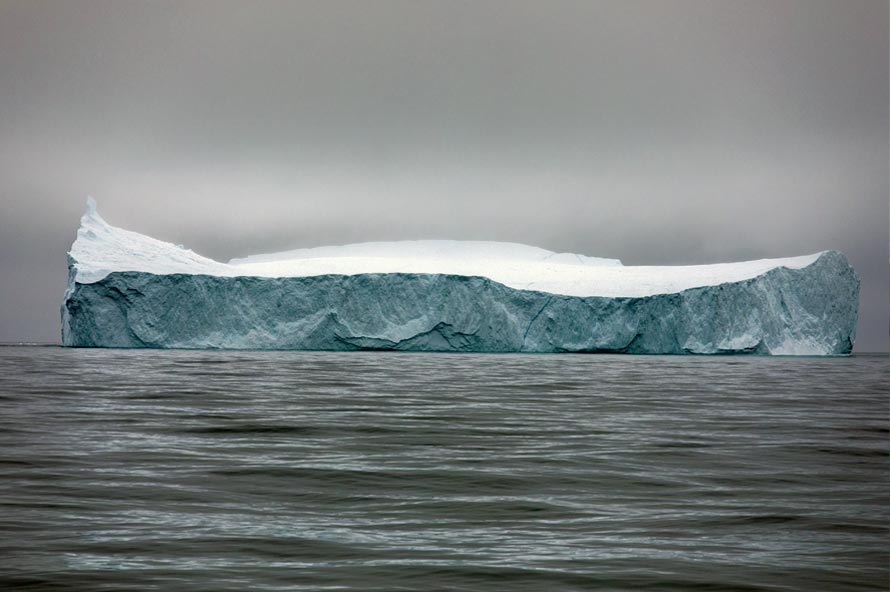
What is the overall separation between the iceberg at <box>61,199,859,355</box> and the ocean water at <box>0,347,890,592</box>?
1906 cm

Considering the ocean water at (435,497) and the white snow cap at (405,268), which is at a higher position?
the white snow cap at (405,268)

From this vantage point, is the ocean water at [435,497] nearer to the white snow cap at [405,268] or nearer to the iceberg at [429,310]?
the iceberg at [429,310]

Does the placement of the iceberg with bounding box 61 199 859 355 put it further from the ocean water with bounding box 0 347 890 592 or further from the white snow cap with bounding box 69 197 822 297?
the ocean water with bounding box 0 347 890 592

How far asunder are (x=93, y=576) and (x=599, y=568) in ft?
5.56

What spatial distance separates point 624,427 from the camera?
24.9ft

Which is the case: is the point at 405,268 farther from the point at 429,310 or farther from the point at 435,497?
the point at 435,497

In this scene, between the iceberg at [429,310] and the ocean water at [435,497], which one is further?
the iceberg at [429,310]

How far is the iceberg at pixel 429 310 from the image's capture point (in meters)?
27.9

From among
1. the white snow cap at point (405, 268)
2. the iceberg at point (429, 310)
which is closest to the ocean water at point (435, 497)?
the iceberg at point (429, 310)

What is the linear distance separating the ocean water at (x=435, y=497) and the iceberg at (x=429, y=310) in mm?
19064

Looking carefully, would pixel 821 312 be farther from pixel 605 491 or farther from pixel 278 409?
pixel 605 491

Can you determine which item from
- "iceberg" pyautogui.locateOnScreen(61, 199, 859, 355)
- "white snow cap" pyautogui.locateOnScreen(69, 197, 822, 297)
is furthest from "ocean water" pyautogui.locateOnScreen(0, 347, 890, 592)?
"white snow cap" pyautogui.locateOnScreen(69, 197, 822, 297)

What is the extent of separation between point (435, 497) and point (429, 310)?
25181 mm

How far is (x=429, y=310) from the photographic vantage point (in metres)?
29.6
